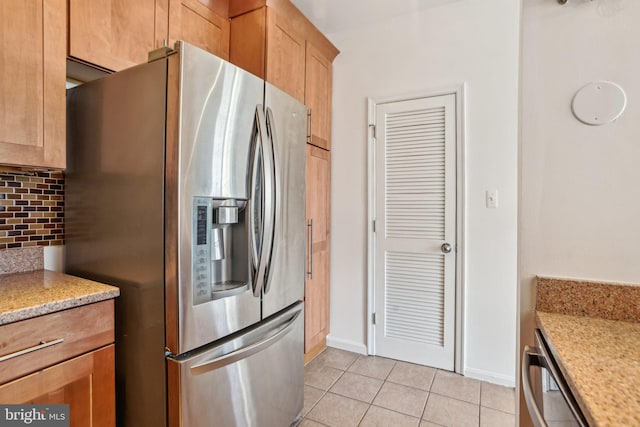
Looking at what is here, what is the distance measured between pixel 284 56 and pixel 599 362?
2112 mm

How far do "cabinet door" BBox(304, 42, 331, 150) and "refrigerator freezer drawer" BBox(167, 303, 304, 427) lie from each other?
140 cm


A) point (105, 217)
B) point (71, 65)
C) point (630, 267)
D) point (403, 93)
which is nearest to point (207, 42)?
point (71, 65)

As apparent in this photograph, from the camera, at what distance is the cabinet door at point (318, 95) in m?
2.38

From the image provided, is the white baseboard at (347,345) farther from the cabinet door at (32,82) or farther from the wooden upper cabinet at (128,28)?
the wooden upper cabinet at (128,28)

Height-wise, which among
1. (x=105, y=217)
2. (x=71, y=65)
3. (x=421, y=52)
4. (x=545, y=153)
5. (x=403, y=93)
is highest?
(x=421, y=52)

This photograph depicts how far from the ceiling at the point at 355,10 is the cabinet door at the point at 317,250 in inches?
41.3

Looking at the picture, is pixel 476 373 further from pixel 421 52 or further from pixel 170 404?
pixel 421 52

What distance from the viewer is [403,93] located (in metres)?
2.47

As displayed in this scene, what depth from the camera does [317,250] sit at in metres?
2.54

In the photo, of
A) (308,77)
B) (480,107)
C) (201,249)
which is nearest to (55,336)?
(201,249)

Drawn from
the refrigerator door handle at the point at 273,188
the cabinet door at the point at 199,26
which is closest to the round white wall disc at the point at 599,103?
the refrigerator door handle at the point at 273,188

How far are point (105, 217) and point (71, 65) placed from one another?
675 millimetres

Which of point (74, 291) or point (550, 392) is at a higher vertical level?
point (74, 291)

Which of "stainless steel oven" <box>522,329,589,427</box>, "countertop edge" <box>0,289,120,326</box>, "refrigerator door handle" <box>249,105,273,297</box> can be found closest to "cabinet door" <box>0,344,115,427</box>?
"countertop edge" <box>0,289,120,326</box>
